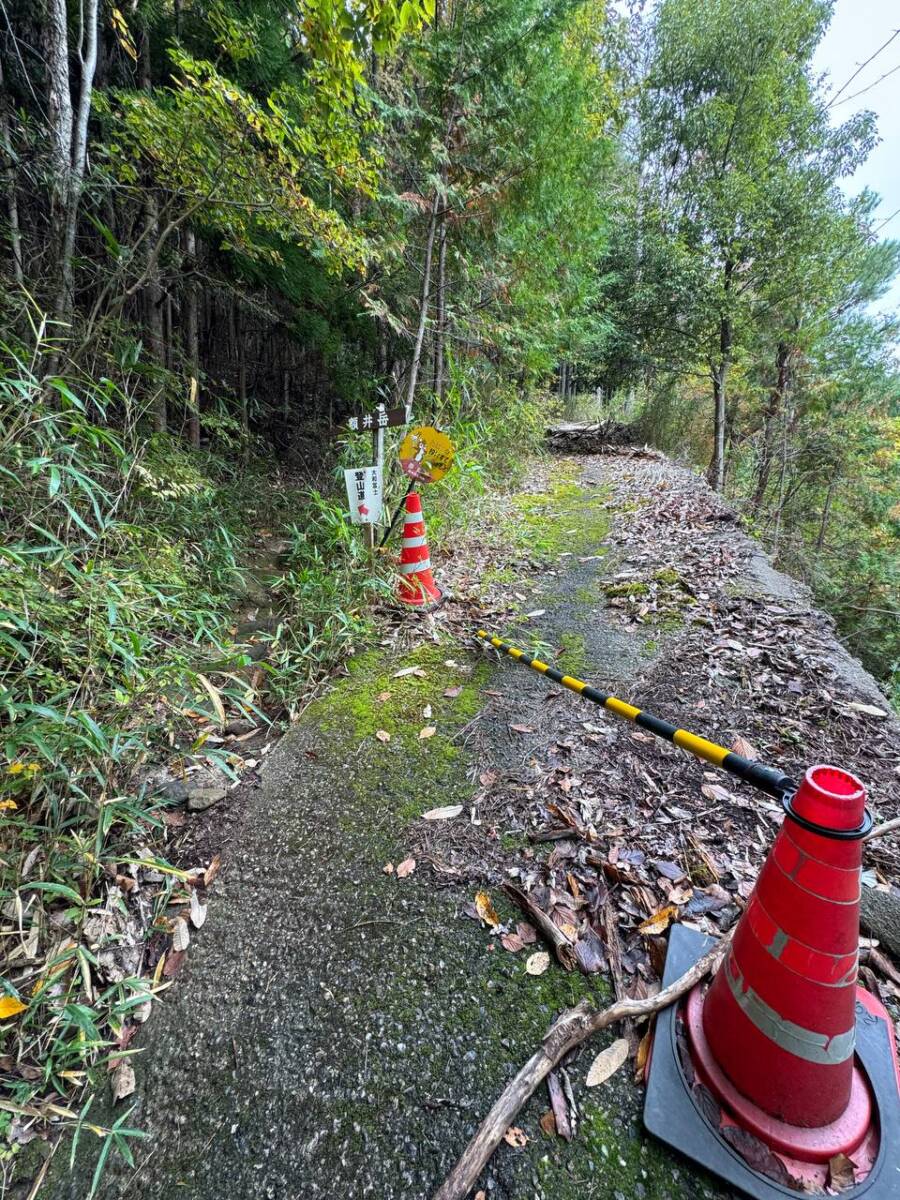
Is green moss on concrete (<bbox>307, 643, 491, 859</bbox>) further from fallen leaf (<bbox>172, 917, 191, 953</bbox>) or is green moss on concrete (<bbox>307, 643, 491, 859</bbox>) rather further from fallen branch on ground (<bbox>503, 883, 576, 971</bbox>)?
fallen leaf (<bbox>172, 917, 191, 953</bbox>)

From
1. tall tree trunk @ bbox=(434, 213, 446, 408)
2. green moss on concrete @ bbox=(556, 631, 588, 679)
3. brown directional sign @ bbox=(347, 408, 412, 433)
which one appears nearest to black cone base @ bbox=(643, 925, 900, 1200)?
green moss on concrete @ bbox=(556, 631, 588, 679)

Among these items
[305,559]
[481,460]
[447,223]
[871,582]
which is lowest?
[871,582]

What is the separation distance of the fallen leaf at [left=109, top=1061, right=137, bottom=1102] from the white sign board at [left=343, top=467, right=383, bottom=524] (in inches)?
103

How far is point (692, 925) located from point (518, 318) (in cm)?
653

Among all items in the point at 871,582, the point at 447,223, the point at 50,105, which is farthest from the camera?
the point at 871,582

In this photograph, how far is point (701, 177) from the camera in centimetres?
905

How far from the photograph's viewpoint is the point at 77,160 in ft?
7.90

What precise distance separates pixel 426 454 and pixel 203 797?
91.8 inches

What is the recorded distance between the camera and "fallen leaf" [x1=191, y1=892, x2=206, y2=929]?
5.01ft

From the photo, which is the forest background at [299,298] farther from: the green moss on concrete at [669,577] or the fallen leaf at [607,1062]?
the green moss on concrete at [669,577]

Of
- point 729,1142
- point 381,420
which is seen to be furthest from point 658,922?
point 381,420

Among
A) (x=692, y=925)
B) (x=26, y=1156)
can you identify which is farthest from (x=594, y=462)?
(x=26, y=1156)

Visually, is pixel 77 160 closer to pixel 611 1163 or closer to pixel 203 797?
pixel 203 797

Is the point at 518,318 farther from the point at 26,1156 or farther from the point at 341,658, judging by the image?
the point at 26,1156
